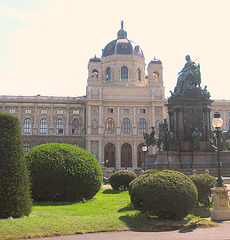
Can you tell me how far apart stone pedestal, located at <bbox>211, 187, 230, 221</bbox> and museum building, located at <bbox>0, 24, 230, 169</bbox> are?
50275mm

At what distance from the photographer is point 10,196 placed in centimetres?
909

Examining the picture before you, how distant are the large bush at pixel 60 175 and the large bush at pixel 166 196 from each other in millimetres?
4189

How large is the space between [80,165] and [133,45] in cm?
6181

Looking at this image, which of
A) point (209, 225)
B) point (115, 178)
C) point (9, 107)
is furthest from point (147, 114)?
point (209, 225)

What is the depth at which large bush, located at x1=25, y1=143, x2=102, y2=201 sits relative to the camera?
519 inches

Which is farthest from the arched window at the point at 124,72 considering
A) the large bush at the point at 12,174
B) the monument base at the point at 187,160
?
the large bush at the point at 12,174

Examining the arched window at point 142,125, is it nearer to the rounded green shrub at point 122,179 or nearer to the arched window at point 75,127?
the arched window at point 75,127

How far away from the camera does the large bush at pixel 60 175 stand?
13172 mm

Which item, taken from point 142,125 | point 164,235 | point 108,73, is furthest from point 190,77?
point 108,73

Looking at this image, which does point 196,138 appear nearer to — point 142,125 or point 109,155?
point 109,155

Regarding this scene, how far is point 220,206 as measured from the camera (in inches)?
401

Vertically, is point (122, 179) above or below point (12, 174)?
below

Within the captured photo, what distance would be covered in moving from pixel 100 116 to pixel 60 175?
158 ft

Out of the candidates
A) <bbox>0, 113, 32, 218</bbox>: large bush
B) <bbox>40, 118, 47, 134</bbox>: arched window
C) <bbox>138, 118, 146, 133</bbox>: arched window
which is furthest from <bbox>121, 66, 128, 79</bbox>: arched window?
<bbox>0, 113, 32, 218</bbox>: large bush
